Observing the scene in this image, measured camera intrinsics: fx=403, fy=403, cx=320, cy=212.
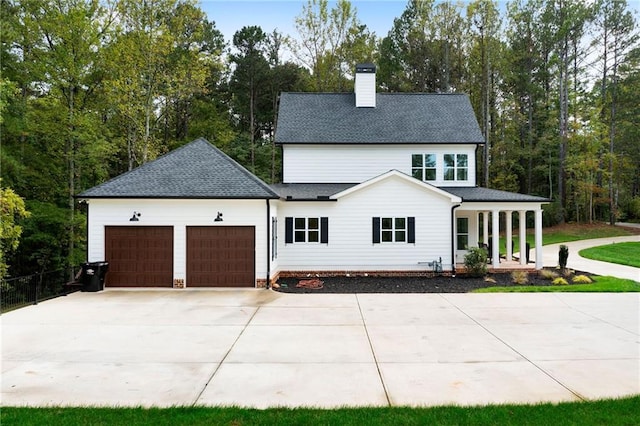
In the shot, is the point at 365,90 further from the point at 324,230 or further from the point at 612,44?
the point at 612,44

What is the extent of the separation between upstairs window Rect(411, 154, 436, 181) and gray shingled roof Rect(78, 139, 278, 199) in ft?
25.8

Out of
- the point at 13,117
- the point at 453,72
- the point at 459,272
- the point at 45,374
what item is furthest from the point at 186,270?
the point at 453,72

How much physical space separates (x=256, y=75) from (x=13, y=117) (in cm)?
1902

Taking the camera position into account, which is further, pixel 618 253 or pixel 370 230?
pixel 618 253

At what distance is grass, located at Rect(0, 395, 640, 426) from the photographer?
4.38m

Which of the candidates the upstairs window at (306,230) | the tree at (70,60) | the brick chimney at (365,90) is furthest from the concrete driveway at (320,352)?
the brick chimney at (365,90)

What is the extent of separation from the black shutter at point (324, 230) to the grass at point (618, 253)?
13.7m

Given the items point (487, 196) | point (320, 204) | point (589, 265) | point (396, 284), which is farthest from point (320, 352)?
point (589, 265)

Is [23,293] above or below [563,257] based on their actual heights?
below

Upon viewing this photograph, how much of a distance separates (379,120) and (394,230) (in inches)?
252

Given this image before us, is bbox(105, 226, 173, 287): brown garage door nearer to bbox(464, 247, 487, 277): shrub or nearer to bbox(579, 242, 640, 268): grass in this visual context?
bbox(464, 247, 487, 277): shrub

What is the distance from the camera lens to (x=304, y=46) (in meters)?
31.1

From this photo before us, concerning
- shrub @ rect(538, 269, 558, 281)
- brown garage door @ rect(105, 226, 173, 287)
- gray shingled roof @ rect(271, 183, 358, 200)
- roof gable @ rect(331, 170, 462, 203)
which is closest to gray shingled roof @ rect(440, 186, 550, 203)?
roof gable @ rect(331, 170, 462, 203)

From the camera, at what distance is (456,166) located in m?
18.9
